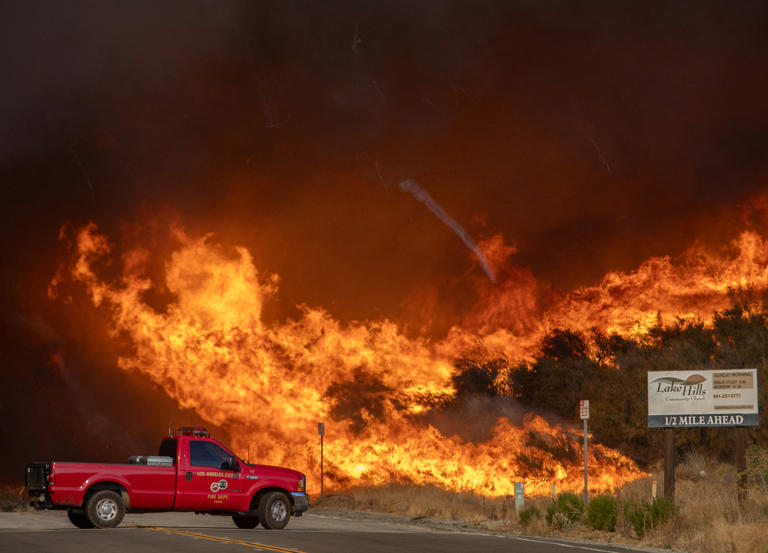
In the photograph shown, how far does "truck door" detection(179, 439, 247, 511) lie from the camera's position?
22.9 meters

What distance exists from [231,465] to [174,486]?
1.41 m

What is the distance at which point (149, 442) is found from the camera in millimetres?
48031

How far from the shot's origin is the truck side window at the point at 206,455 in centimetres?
2314

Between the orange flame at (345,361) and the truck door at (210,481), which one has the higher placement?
the orange flame at (345,361)

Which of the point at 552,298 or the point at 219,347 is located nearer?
the point at 219,347

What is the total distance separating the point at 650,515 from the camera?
74.1 feet

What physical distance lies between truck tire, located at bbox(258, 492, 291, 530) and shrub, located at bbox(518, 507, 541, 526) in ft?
19.7

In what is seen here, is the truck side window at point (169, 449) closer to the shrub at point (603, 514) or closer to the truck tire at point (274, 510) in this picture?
the truck tire at point (274, 510)

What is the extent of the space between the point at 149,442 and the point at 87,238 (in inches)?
415

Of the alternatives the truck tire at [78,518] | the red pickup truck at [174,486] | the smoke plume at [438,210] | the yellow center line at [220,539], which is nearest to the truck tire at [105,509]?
the red pickup truck at [174,486]

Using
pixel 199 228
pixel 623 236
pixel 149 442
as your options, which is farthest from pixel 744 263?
pixel 149 442

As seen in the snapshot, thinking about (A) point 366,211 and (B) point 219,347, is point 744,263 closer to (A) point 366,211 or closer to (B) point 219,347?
(A) point 366,211

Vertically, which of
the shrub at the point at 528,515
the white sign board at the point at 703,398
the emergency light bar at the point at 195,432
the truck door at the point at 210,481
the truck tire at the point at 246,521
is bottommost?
the truck tire at the point at 246,521

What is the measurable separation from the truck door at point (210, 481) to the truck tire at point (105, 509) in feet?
4.70
